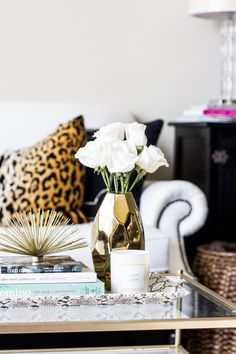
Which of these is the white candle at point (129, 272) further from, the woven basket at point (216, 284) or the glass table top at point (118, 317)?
the woven basket at point (216, 284)

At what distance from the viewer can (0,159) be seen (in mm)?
3084

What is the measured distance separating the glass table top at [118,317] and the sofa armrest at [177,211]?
3.12 feet

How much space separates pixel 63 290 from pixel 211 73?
210 cm

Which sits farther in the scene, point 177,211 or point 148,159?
point 177,211

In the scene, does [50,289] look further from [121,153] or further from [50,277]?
[121,153]

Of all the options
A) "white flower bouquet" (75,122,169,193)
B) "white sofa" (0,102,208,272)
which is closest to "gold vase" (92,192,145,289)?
"white flower bouquet" (75,122,169,193)

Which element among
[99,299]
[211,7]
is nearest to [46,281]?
[99,299]

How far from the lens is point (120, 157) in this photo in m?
2.05

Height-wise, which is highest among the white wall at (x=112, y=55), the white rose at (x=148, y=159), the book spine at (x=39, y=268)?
the white wall at (x=112, y=55)

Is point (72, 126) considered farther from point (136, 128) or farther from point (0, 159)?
point (136, 128)

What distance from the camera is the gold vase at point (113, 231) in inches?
82.3

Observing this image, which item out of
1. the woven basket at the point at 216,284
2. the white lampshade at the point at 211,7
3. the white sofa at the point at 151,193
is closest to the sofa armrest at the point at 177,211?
the white sofa at the point at 151,193

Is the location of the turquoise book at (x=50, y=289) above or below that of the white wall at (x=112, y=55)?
below

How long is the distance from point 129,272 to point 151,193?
114cm
